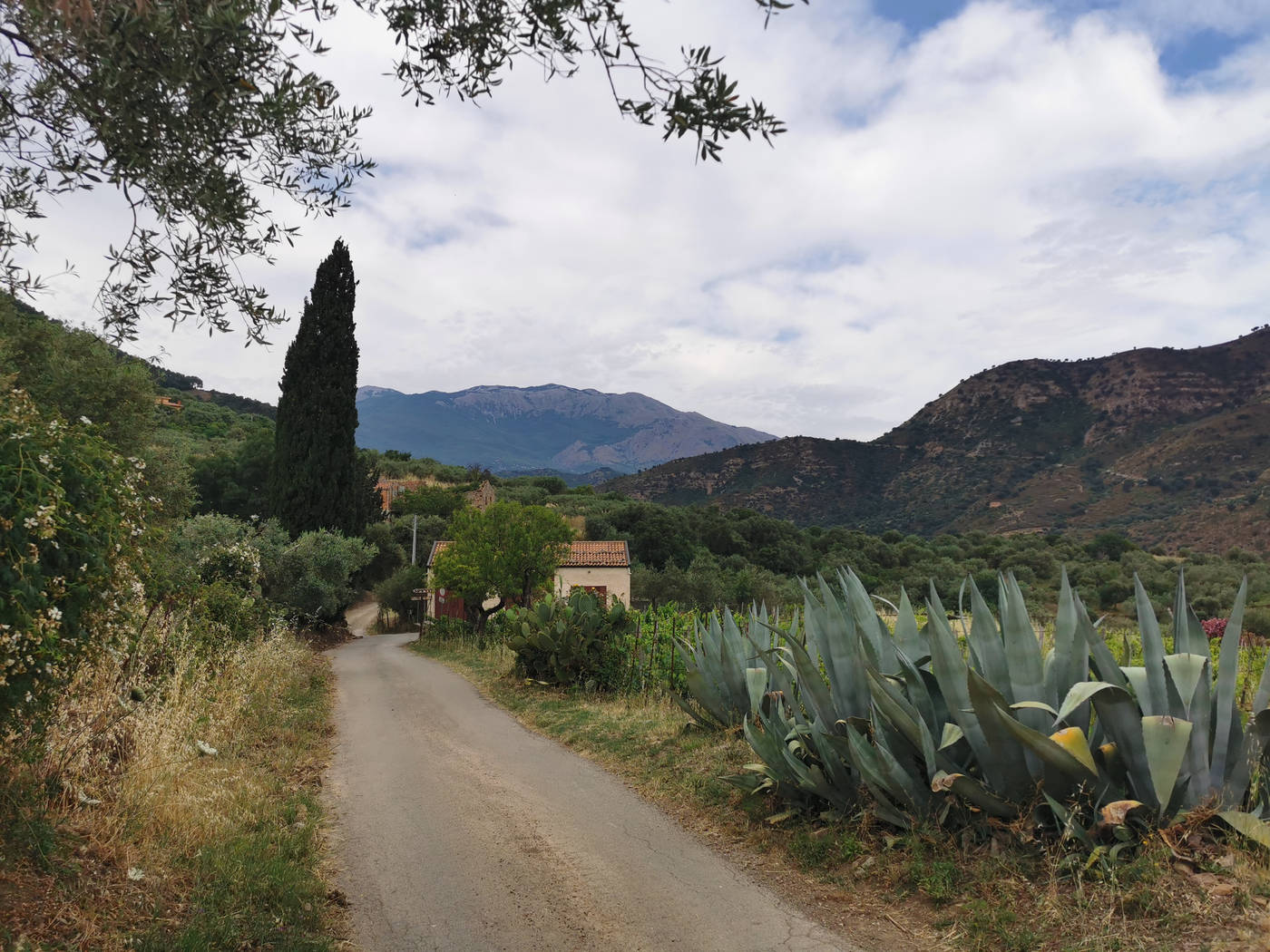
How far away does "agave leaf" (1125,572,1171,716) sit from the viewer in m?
4.43

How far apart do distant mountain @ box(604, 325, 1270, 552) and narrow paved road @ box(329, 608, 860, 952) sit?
1996 inches

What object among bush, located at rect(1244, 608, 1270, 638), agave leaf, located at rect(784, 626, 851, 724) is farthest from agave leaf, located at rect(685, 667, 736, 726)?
bush, located at rect(1244, 608, 1270, 638)

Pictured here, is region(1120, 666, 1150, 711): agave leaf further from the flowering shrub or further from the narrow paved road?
the flowering shrub

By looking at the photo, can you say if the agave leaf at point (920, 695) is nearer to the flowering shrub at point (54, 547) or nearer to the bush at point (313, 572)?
the flowering shrub at point (54, 547)

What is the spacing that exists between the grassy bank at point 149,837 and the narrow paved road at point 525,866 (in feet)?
1.35

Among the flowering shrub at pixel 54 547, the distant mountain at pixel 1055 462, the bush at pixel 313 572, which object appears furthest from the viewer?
the distant mountain at pixel 1055 462

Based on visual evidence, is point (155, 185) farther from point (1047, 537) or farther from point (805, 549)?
point (1047, 537)

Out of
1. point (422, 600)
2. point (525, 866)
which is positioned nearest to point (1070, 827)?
point (525, 866)

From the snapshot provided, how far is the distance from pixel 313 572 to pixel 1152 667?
25411mm

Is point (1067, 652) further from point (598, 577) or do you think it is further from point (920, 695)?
point (598, 577)

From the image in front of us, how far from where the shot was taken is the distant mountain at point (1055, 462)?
55.6m

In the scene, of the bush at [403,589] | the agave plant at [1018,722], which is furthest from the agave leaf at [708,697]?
the bush at [403,589]

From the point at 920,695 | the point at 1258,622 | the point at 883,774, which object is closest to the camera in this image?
the point at 883,774

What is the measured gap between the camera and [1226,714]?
4.29m
